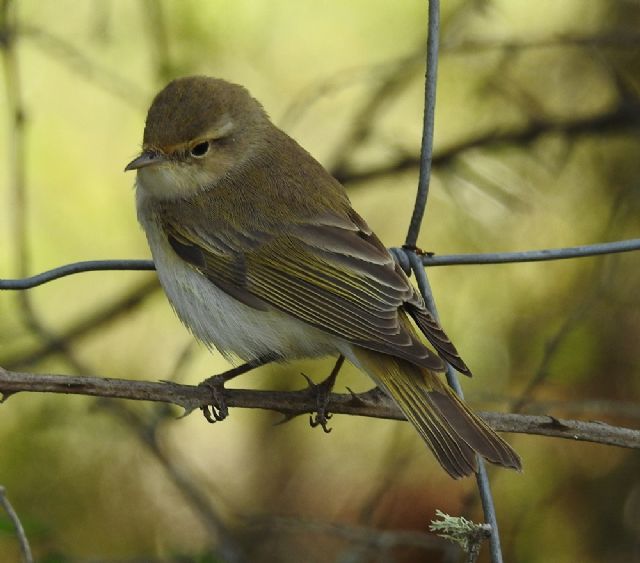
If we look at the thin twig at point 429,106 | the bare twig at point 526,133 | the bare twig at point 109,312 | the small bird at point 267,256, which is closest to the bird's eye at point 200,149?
the small bird at point 267,256

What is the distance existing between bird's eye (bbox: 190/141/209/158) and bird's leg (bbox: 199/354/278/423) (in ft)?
2.53

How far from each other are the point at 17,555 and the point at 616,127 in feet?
12.1

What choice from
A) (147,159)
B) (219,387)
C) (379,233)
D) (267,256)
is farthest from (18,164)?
Result: (379,233)

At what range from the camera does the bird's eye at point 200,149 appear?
154 inches

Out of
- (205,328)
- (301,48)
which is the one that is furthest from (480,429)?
(301,48)

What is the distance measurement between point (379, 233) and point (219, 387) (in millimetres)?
3107

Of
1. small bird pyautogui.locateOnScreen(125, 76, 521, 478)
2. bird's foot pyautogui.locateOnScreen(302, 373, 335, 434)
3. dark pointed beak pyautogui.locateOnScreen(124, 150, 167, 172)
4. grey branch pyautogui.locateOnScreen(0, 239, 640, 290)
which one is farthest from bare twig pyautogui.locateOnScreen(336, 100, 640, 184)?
grey branch pyautogui.locateOnScreen(0, 239, 640, 290)

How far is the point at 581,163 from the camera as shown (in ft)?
20.3

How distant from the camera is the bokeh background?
5.16m

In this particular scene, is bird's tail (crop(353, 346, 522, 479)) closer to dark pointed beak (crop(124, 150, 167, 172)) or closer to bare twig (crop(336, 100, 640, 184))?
dark pointed beak (crop(124, 150, 167, 172))

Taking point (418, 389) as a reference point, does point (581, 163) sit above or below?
above

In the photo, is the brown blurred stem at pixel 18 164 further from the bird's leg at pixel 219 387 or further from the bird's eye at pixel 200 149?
the bird's leg at pixel 219 387

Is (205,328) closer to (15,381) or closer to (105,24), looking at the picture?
(15,381)

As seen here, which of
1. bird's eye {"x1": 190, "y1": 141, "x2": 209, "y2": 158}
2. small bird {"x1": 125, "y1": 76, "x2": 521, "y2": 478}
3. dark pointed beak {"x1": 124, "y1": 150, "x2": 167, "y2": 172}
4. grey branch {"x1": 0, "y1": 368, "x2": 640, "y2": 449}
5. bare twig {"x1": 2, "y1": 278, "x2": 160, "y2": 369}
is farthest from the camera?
bare twig {"x1": 2, "y1": 278, "x2": 160, "y2": 369}
